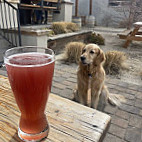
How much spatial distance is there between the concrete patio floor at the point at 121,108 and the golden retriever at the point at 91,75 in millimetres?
362

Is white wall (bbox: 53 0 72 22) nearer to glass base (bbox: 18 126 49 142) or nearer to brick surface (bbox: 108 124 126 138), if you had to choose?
brick surface (bbox: 108 124 126 138)

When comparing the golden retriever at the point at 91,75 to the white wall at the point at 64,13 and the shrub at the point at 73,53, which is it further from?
the white wall at the point at 64,13

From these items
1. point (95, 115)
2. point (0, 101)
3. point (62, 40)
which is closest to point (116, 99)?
point (95, 115)

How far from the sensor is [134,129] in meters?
1.82

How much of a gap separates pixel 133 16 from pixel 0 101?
1142cm

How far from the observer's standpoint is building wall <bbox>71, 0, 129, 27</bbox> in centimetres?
1321

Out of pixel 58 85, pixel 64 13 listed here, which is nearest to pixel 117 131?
pixel 58 85

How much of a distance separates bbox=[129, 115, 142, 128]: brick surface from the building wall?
41.5ft

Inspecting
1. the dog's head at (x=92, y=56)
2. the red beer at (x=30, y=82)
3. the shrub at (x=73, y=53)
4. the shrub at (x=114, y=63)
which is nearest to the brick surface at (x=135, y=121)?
the dog's head at (x=92, y=56)

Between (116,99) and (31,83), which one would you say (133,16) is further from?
(31,83)

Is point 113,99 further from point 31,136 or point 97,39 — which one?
point 97,39

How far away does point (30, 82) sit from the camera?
48cm

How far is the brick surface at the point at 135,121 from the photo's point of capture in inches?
74.4

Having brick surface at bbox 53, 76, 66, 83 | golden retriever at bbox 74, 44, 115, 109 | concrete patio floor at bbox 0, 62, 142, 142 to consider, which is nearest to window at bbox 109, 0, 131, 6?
concrete patio floor at bbox 0, 62, 142, 142
